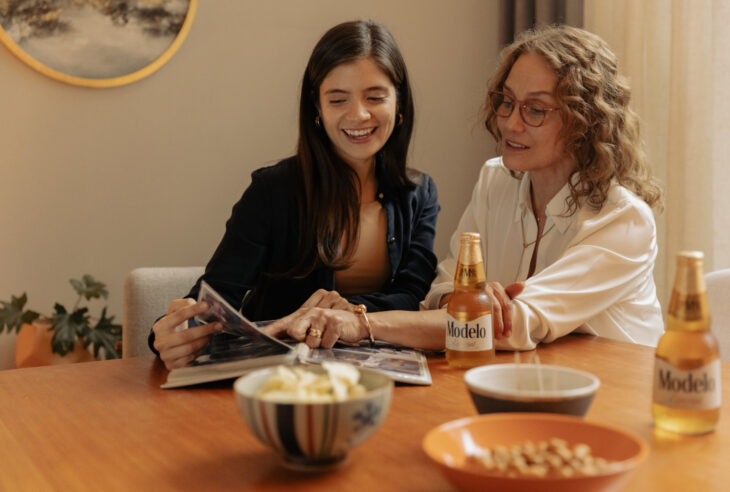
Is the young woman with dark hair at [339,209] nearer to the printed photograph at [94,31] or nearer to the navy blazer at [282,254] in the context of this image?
the navy blazer at [282,254]

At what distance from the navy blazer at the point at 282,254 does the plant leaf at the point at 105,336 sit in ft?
3.03

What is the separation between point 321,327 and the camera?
1310 millimetres

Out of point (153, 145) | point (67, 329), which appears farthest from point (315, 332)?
point (153, 145)

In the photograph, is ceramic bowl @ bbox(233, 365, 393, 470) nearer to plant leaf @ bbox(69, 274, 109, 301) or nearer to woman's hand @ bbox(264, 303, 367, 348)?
woman's hand @ bbox(264, 303, 367, 348)

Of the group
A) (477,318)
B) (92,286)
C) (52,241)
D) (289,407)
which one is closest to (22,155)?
(52,241)

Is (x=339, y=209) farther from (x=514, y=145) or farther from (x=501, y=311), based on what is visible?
(x=501, y=311)

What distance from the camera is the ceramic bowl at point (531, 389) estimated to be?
0.77 metres

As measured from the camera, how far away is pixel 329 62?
1777 mm

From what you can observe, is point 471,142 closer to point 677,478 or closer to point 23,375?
point 23,375

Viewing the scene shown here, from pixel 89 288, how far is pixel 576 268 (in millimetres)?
1808

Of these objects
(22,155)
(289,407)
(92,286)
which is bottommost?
(92,286)

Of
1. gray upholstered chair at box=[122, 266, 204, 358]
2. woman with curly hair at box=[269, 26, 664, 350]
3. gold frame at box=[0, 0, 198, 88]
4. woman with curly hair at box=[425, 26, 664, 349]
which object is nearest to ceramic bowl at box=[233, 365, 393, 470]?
woman with curly hair at box=[269, 26, 664, 350]

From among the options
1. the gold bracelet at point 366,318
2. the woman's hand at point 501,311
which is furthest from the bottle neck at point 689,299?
the gold bracelet at point 366,318

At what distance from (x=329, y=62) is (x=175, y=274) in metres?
0.70
